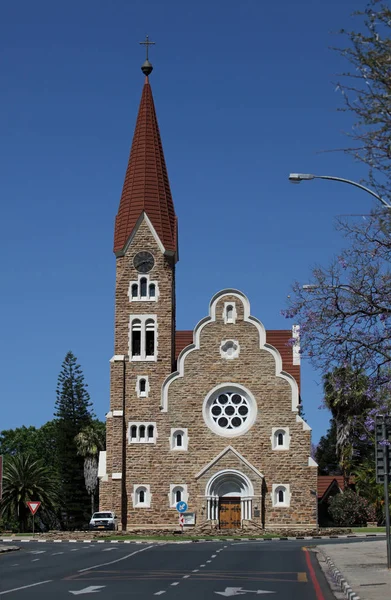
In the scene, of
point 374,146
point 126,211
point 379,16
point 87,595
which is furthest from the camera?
point 126,211

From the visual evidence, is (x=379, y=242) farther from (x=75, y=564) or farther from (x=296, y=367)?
(x=296, y=367)

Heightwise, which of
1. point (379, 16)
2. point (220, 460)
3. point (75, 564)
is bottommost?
point (75, 564)

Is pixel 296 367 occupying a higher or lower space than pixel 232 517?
higher

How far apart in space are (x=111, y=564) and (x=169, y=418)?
3075cm

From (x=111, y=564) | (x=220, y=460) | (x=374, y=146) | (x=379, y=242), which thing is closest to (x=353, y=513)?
(x=220, y=460)

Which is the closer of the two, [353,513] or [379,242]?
[379,242]

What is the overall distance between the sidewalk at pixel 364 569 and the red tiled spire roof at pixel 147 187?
30339 millimetres

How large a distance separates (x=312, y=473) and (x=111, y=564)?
102 feet

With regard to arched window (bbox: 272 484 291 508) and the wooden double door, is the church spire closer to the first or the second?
the wooden double door

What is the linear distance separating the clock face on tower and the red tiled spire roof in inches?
44.0

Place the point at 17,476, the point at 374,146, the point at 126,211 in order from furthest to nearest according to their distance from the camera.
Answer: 1. the point at 17,476
2. the point at 126,211
3. the point at 374,146

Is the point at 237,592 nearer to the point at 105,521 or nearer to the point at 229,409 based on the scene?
the point at 105,521

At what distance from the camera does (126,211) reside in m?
61.9

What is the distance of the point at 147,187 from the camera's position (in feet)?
203
